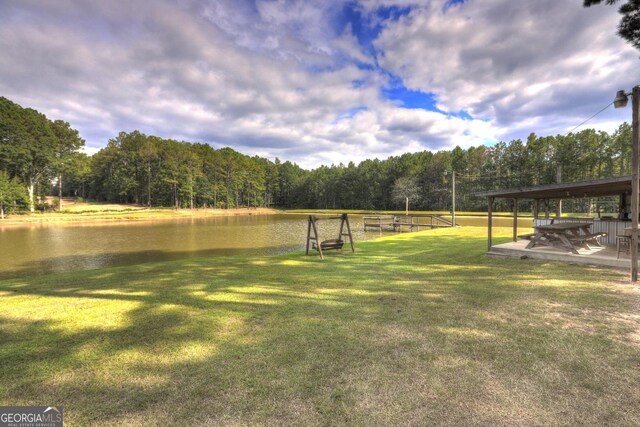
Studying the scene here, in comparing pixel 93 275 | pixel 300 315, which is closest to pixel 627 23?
pixel 300 315

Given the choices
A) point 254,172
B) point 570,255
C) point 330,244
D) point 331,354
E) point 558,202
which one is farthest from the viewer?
point 254,172

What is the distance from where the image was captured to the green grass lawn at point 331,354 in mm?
2500

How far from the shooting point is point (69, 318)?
14.9 ft

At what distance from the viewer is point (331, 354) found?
11.1 ft

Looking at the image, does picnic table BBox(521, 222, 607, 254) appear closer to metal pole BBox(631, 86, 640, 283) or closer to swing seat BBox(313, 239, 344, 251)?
metal pole BBox(631, 86, 640, 283)

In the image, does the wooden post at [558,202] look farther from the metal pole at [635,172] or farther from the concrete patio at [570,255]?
the metal pole at [635,172]

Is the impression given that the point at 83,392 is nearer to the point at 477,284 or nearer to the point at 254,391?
the point at 254,391

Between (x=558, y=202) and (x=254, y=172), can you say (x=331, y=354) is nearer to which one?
(x=558, y=202)

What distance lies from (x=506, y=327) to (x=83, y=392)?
4808 millimetres

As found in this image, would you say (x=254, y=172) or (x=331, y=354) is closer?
(x=331, y=354)

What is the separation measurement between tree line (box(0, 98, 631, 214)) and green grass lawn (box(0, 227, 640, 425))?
45.6 metres

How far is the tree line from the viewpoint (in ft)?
142

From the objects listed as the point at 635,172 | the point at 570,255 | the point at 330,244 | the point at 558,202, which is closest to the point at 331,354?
the point at 635,172

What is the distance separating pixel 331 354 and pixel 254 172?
7880cm
